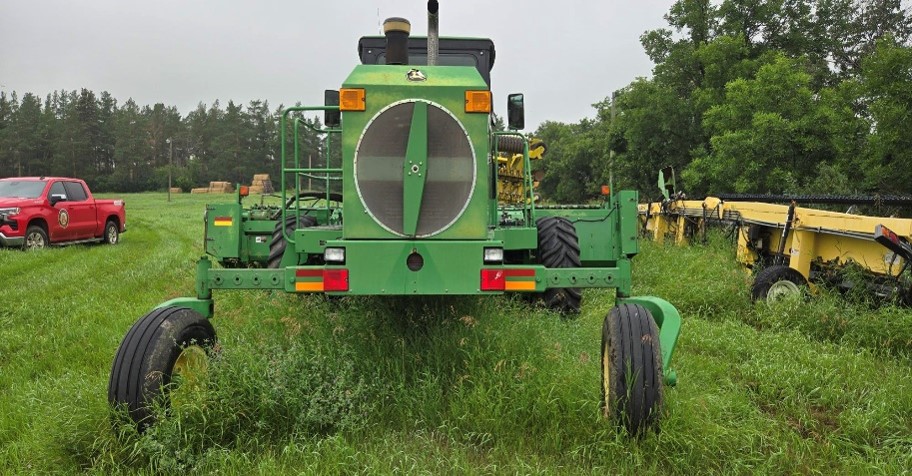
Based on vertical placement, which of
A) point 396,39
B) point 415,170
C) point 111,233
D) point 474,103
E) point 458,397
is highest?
point 396,39

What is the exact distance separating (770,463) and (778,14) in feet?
83.9

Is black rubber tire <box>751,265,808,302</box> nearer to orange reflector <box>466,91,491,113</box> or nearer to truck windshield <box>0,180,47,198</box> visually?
orange reflector <box>466,91,491,113</box>

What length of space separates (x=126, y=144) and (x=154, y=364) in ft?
223

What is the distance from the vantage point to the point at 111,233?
15.5 metres

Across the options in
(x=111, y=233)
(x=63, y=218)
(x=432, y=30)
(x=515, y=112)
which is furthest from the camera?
(x=111, y=233)

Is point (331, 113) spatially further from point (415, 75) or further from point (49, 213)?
point (49, 213)

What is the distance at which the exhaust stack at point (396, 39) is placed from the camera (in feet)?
15.8

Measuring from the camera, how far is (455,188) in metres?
4.19

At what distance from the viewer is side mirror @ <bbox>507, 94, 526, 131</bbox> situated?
5.67 metres

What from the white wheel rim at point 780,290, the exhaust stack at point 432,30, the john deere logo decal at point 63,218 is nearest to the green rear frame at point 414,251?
the exhaust stack at point 432,30

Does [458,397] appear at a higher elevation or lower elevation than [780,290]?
lower

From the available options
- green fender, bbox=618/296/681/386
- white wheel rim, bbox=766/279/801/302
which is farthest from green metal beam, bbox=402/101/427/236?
white wheel rim, bbox=766/279/801/302

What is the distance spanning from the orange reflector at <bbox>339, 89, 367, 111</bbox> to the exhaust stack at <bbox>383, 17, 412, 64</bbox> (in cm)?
80

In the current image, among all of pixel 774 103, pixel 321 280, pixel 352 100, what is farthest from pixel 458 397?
pixel 774 103
